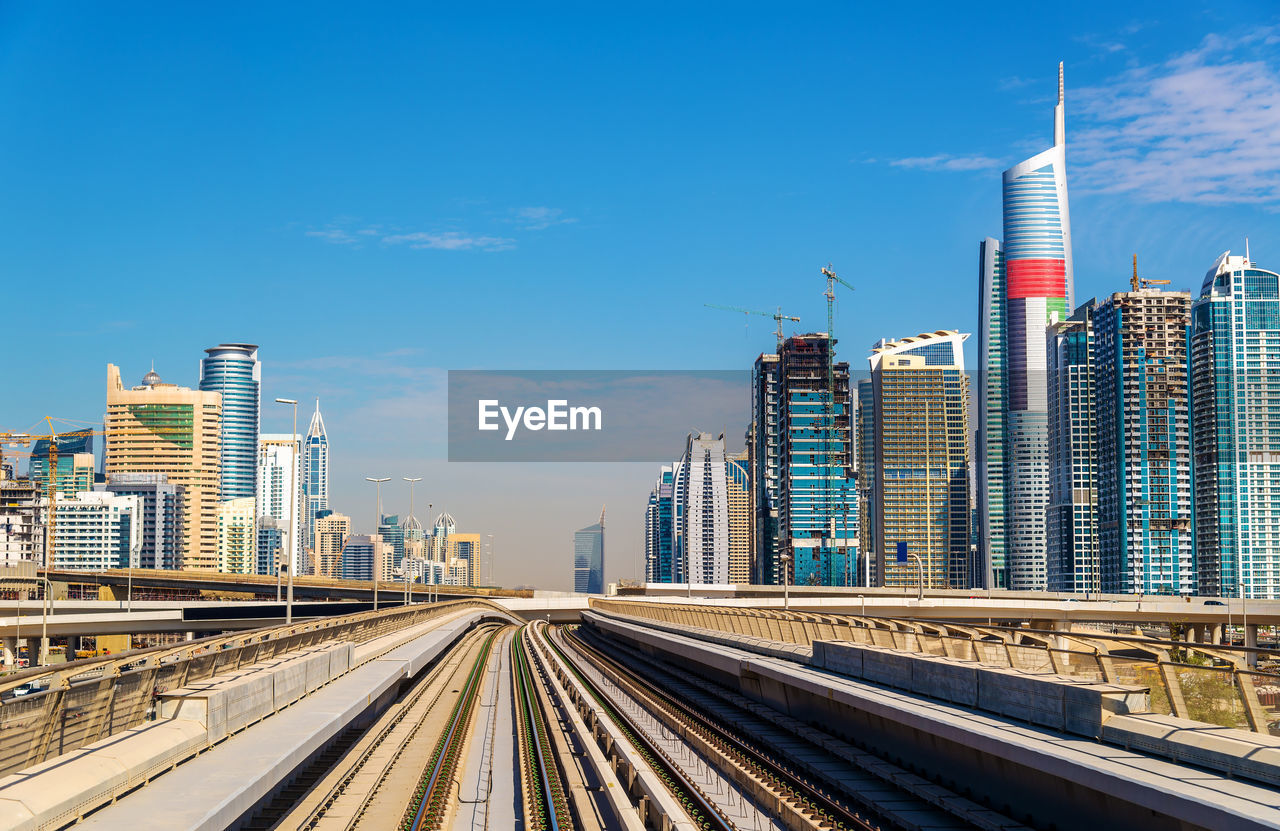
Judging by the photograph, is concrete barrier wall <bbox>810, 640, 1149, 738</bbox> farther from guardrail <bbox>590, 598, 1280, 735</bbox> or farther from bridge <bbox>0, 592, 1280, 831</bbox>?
guardrail <bbox>590, 598, 1280, 735</bbox>

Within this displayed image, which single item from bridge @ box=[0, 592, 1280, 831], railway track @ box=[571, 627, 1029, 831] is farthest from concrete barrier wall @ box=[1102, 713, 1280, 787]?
railway track @ box=[571, 627, 1029, 831]

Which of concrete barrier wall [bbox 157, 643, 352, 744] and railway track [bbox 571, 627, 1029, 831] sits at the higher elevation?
concrete barrier wall [bbox 157, 643, 352, 744]

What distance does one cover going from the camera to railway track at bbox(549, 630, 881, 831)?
17984 millimetres

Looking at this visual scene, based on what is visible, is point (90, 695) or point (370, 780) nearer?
point (90, 695)

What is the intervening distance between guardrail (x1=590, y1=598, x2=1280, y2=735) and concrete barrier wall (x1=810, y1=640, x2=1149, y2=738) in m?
0.26

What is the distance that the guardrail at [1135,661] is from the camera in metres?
12.7

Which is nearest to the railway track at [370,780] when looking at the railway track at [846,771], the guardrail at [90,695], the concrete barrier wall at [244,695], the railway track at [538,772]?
the concrete barrier wall at [244,695]

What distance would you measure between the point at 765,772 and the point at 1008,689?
7.31m

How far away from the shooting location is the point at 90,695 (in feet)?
41.9

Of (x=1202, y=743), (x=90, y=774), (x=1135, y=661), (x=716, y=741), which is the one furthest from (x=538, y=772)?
(x=1202, y=743)

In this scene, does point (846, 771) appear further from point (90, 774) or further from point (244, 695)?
point (90, 774)

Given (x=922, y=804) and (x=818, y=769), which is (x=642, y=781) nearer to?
Result: (x=818, y=769)

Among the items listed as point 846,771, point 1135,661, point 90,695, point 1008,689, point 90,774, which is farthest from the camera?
point 846,771

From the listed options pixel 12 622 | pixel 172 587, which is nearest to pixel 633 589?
pixel 172 587
